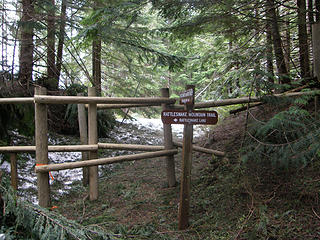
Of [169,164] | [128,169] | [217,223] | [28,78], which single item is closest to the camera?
[217,223]

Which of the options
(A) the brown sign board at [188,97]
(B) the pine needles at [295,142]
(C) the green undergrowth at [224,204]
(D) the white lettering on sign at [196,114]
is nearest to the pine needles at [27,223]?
(C) the green undergrowth at [224,204]

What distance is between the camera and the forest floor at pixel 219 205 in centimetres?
290

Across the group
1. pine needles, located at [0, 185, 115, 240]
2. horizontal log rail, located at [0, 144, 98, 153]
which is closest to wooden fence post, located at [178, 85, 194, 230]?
pine needles, located at [0, 185, 115, 240]

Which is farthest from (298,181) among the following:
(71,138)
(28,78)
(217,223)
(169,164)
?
(28,78)

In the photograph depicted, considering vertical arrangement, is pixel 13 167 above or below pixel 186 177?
below

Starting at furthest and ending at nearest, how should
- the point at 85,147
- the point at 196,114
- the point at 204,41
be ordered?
the point at 204,41, the point at 85,147, the point at 196,114

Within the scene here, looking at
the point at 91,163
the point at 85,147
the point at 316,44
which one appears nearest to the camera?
the point at 91,163

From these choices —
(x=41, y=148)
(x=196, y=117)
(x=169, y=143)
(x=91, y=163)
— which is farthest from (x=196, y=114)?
(x=41, y=148)

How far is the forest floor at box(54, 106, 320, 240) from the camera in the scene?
9.51ft

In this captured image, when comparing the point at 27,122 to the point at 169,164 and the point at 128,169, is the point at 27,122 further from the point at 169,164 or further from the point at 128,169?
the point at 169,164

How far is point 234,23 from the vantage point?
5285mm

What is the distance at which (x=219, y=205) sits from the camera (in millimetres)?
3654

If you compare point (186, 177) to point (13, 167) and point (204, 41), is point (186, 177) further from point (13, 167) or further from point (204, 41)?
point (204, 41)

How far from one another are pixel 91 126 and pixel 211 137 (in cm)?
370
